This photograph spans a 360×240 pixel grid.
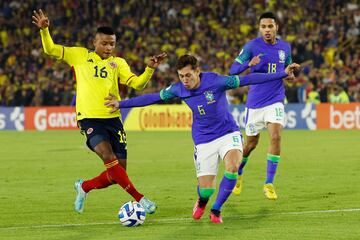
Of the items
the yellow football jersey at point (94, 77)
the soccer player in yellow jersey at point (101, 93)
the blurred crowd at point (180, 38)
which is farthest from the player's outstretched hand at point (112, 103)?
the blurred crowd at point (180, 38)

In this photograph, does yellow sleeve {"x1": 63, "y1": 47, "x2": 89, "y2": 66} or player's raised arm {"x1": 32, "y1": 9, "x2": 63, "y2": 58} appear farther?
yellow sleeve {"x1": 63, "y1": 47, "x2": 89, "y2": 66}

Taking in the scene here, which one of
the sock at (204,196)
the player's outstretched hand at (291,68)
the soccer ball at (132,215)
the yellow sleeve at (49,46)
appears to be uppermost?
the yellow sleeve at (49,46)

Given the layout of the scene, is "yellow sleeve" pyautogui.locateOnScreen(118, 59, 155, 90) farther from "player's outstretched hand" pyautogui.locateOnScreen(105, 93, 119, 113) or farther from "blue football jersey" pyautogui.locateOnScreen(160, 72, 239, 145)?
"blue football jersey" pyautogui.locateOnScreen(160, 72, 239, 145)

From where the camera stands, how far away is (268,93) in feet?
42.3

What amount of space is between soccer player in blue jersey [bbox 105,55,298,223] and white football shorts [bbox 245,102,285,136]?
2.41 meters

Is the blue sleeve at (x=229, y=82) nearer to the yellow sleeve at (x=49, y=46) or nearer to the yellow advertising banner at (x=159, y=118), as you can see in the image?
the yellow sleeve at (x=49, y=46)

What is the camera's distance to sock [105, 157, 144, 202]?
34.5ft

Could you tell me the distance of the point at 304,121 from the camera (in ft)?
101

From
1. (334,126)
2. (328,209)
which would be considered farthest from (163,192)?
(334,126)

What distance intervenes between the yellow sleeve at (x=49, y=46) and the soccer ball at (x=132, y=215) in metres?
2.27

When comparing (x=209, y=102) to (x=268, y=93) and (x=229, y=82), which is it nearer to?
(x=229, y=82)

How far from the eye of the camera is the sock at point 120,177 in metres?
10.5

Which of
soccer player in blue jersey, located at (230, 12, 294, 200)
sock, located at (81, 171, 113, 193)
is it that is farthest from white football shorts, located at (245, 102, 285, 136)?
sock, located at (81, 171, 113, 193)

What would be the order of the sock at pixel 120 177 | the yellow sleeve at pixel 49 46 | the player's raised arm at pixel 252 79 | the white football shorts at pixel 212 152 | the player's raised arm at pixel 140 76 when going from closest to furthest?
1. the player's raised arm at pixel 252 79
2. the white football shorts at pixel 212 152
3. the sock at pixel 120 177
4. the player's raised arm at pixel 140 76
5. the yellow sleeve at pixel 49 46
